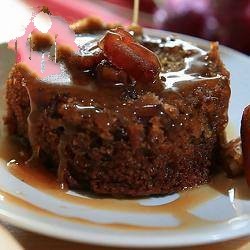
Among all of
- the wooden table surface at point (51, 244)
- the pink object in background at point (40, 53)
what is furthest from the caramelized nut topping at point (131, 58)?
the wooden table surface at point (51, 244)

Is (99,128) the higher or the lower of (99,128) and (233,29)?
the higher

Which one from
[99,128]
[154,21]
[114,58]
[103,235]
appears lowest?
[154,21]

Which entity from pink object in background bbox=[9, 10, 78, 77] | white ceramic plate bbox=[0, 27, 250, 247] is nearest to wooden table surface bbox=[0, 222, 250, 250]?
white ceramic plate bbox=[0, 27, 250, 247]

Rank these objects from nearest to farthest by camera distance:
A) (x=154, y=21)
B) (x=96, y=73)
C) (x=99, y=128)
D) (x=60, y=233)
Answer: (x=60, y=233) < (x=99, y=128) < (x=96, y=73) < (x=154, y=21)

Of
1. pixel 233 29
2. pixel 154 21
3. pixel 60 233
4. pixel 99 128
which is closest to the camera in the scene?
pixel 60 233

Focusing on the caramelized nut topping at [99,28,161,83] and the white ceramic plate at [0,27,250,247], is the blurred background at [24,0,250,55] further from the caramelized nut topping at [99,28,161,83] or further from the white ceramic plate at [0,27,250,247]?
the white ceramic plate at [0,27,250,247]

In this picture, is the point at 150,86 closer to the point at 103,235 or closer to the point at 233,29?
the point at 103,235

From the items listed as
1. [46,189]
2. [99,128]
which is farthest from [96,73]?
[46,189]

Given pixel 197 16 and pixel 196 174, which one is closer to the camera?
pixel 196 174
